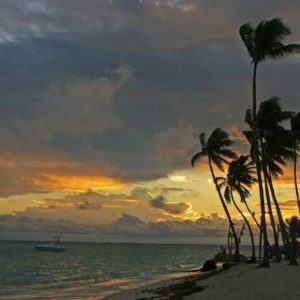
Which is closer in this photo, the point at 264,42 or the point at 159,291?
the point at 159,291

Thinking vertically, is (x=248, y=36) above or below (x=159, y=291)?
above

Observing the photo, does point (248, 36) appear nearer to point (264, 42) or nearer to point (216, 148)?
point (264, 42)

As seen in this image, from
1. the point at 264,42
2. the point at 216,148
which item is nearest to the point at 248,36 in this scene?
the point at 264,42

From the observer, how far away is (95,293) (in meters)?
33.4

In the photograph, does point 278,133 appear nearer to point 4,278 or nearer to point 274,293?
point 274,293

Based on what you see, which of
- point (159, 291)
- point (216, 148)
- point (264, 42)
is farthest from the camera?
point (216, 148)

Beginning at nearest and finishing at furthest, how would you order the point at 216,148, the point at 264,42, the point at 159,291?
the point at 159,291 < the point at 264,42 < the point at 216,148

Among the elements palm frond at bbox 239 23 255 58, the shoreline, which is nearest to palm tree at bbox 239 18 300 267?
palm frond at bbox 239 23 255 58

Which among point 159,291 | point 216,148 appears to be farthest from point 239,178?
point 159,291

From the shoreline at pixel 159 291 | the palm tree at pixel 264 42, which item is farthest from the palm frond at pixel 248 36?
the shoreline at pixel 159 291

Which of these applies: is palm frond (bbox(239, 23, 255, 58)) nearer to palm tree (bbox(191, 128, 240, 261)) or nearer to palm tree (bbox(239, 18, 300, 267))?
palm tree (bbox(239, 18, 300, 267))

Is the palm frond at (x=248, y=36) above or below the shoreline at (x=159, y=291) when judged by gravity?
above

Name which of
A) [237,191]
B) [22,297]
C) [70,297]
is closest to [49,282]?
[22,297]

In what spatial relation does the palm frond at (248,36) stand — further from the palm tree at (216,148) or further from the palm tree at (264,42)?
the palm tree at (216,148)
